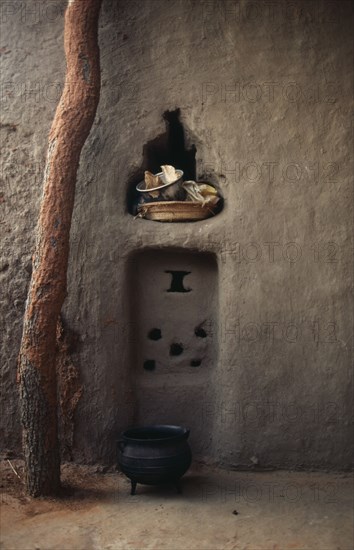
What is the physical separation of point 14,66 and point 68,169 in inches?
45.5

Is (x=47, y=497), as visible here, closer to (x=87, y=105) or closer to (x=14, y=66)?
(x=87, y=105)

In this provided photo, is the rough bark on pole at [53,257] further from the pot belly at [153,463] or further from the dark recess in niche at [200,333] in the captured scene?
the dark recess in niche at [200,333]

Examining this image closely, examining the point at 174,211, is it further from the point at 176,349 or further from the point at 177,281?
the point at 176,349

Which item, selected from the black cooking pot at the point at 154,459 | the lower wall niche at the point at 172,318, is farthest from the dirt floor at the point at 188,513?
the lower wall niche at the point at 172,318

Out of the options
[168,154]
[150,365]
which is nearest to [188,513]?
[150,365]

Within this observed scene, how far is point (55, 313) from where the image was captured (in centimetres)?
366

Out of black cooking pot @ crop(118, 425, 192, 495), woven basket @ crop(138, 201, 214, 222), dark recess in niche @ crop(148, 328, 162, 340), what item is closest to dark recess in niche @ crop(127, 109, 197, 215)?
woven basket @ crop(138, 201, 214, 222)

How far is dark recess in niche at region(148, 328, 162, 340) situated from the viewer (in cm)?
441

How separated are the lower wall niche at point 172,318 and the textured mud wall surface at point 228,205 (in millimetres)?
135

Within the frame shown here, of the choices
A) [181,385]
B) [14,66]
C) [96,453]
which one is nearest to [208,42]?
[14,66]

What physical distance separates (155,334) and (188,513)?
4.63ft

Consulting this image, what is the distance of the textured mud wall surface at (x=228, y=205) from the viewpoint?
13.5 feet

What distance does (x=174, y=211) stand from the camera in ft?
14.0

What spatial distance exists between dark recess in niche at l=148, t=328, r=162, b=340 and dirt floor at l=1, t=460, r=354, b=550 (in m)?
1.01
